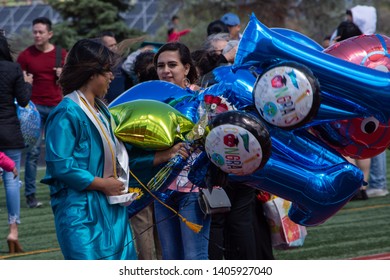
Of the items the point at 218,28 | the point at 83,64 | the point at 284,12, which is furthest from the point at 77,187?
the point at 284,12

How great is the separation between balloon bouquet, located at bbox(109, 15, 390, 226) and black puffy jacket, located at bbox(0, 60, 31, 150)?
3624 mm

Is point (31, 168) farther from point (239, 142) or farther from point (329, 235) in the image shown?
point (239, 142)

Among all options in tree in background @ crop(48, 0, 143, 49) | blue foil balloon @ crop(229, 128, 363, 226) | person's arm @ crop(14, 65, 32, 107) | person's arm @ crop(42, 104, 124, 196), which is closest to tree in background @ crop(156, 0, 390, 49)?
tree in background @ crop(48, 0, 143, 49)

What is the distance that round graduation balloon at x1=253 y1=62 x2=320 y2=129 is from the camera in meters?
4.39

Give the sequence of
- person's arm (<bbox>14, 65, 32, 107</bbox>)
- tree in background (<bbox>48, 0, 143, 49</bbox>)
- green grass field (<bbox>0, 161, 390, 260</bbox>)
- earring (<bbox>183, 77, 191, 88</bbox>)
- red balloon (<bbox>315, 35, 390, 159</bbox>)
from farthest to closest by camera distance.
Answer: tree in background (<bbox>48, 0, 143, 49</bbox>) < person's arm (<bbox>14, 65, 32, 107</bbox>) < green grass field (<bbox>0, 161, 390, 260</bbox>) < earring (<bbox>183, 77, 191, 88</bbox>) < red balloon (<bbox>315, 35, 390, 159</bbox>)

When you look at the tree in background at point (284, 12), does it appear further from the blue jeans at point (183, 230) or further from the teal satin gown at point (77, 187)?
the teal satin gown at point (77, 187)

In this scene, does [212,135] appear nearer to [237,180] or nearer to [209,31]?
[237,180]

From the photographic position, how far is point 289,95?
14.4 ft

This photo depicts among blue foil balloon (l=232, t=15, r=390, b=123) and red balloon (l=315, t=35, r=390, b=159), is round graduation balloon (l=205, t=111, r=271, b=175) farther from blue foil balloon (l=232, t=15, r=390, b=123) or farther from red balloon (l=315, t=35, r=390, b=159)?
red balloon (l=315, t=35, r=390, b=159)

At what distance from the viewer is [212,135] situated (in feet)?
15.0

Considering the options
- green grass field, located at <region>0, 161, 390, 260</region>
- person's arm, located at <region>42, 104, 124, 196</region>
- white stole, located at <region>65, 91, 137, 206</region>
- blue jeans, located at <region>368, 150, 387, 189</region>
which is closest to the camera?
person's arm, located at <region>42, 104, 124, 196</region>

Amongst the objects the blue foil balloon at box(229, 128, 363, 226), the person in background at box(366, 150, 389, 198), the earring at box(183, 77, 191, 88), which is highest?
the earring at box(183, 77, 191, 88)
